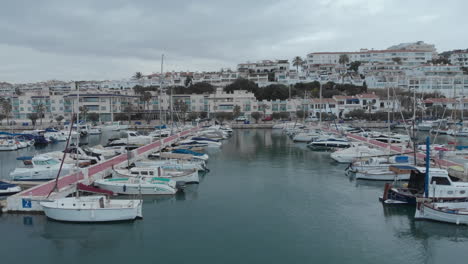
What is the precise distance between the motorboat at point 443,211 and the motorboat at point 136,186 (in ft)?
51.9

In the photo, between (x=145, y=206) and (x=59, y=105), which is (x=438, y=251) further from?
(x=59, y=105)

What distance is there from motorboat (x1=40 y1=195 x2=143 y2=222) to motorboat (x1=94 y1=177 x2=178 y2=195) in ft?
16.0

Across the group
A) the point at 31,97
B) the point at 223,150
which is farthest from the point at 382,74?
the point at 31,97

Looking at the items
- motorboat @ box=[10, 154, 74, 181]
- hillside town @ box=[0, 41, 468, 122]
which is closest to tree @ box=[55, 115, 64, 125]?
hillside town @ box=[0, 41, 468, 122]

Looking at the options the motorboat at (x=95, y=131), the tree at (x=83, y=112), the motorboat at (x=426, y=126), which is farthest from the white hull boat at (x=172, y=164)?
the tree at (x=83, y=112)

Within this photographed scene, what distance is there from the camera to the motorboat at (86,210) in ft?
65.5

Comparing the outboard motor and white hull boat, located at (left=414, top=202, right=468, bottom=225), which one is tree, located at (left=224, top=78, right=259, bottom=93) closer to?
the outboard motor

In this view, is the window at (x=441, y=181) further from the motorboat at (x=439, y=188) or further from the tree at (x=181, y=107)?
the tree at (x=181, y=107)

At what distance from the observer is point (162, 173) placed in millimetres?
28562

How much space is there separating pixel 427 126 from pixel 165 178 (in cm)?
6686

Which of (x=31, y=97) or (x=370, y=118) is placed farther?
(x=31, y=97)

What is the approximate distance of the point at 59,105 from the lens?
10138 cm

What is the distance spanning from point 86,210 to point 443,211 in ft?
63.1

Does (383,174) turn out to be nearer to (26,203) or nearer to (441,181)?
(441,181)
